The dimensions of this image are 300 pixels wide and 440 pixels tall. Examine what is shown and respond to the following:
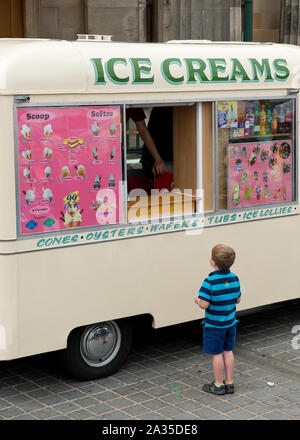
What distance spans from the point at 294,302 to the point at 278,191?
1.49 m

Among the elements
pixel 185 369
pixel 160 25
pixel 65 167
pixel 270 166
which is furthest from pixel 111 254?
pixel 160 25

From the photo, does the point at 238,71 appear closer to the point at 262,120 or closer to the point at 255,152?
the point at 262,120

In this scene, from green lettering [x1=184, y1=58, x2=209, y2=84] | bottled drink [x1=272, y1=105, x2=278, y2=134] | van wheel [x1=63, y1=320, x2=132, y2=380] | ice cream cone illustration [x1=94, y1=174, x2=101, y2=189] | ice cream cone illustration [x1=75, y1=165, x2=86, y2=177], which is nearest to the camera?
ice cream cone illustration [x1=75, y1=165, x2=86, y2=177]

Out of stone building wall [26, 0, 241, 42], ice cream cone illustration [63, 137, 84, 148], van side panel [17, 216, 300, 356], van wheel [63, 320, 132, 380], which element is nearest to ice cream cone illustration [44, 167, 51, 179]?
ice cream cone illustration [63, 137, 84, 148]

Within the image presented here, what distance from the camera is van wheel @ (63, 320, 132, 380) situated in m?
6.43

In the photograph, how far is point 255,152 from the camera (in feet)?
23.9

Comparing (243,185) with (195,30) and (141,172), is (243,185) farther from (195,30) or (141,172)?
(195,30)

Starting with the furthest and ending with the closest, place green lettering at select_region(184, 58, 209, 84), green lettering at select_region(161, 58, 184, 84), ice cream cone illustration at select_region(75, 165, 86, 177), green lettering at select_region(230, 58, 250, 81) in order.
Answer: green lettering at select_region(230, 58, 250, 81) → green lettering at select_region(184, 58, 209, 84) → green lettering at select_region(161, 58, 184, 84) → ice cream cone illustration at select_region(75, 165, 86, 177)

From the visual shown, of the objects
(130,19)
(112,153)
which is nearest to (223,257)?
(112,153)

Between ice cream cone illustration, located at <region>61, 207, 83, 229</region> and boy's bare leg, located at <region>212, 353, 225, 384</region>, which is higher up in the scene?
ice cream cone illustration, located at <region>61, 207, 83, 229</region>

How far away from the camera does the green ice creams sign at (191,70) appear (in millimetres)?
6316

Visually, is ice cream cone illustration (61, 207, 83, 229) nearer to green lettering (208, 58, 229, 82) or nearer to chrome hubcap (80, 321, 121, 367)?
chrome hubcap (80, 321, 121, 367)

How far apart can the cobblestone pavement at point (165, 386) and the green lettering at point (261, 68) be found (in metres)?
2.43

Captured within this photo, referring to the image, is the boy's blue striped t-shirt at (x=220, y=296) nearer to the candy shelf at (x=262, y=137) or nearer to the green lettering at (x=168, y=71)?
the candy shelf at (x=262, y=137)
